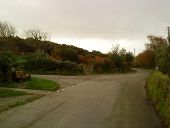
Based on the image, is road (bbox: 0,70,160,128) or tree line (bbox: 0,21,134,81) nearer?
road (bbox: 0,70,160,128)

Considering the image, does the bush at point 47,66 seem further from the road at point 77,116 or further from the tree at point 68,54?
the road at point 77,116

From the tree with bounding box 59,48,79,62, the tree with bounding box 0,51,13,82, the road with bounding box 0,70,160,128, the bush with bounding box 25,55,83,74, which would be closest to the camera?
the road with bounding box 0,70,160,128

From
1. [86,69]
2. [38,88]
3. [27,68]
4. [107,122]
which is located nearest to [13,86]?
[38,88]

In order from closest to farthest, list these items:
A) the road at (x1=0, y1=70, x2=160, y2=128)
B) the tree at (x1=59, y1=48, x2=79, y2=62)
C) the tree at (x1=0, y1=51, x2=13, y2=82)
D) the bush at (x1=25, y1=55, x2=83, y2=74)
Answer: the road at (x1=0, y1=70, x2=160, y2=128) < the tree at (x1=0, y1=51, x2=13, y2=82) < the bush at (x1=25, y1=55, x2=83, y2=74) < the tree at (x1=59, y1=48, x2=79, y2=62)

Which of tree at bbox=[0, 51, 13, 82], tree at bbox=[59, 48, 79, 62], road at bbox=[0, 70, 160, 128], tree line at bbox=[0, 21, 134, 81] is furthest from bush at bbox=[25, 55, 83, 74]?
road at bbox=[0, 70, 160, 128]

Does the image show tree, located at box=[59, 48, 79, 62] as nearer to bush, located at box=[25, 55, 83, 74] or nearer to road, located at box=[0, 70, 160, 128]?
bush, located at box=[25, 55, 83, 74]

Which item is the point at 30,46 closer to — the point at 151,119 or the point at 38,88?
the point at 38,88

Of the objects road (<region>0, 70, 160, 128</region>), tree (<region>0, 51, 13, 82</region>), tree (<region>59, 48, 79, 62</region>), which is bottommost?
road (<region>0, 70, 160, 128</region>)

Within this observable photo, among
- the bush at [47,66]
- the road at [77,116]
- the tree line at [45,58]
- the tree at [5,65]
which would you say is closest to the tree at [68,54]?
the tree line at [45,58]

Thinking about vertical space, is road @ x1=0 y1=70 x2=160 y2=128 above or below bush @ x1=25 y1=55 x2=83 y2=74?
below

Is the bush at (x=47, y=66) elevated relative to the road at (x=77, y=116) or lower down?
elevated

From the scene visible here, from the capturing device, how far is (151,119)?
1498 centimetres

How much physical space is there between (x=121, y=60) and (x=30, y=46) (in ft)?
57.7

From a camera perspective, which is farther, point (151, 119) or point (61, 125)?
point (151, 119)
